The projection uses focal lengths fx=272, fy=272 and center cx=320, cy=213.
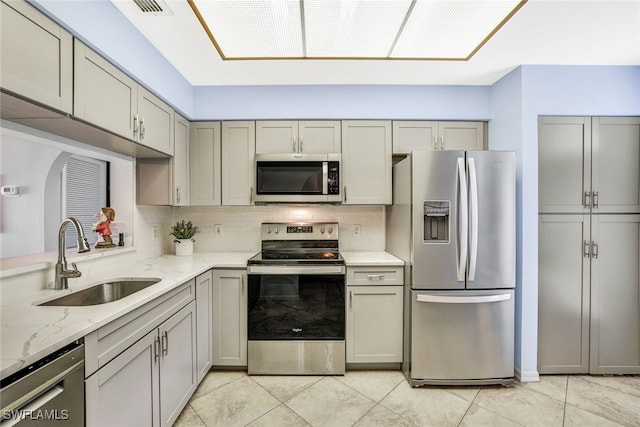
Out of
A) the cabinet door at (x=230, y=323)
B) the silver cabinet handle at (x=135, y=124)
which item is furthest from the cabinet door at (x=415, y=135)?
the silver cabinet handle at (x=135, y=124)

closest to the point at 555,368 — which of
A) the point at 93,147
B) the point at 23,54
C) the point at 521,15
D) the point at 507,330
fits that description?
the point at 507,330

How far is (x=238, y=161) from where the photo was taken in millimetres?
2664

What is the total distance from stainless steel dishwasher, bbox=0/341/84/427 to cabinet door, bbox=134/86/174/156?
4.72 feet

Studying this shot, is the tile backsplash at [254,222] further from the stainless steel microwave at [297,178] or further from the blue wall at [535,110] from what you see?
the blue wall at [535,110]

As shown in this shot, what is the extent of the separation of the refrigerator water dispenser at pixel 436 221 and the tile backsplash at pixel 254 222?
87 cm

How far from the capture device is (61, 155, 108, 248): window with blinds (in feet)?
6.08

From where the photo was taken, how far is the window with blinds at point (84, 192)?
6.08 ft

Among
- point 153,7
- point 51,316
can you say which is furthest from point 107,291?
point 153,7

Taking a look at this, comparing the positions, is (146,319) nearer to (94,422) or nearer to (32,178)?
(94,422)

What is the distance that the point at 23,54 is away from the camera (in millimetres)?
1097

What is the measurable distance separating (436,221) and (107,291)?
2.35 m

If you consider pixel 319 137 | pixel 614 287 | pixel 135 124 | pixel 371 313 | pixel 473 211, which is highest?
pixel 319 137

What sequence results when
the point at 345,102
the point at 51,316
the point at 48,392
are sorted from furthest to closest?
1. the point at 345,102
2. the point at 51,316
3. the point at 48,392

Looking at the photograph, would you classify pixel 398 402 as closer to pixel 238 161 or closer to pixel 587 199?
pixel 587 199
